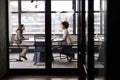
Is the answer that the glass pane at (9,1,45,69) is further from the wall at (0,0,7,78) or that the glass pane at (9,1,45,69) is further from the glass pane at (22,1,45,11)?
the wall at (0,0,7,78)

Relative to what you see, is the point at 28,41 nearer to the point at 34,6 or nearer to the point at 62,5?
the point at 34,6

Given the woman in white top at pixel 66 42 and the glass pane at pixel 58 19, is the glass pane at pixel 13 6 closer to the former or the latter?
the glass pane at pixel 58 19

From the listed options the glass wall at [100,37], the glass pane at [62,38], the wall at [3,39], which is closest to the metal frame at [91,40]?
the glass wall at [100,37]

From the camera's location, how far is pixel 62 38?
704 centimetres

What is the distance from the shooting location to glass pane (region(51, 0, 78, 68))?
22.7ft

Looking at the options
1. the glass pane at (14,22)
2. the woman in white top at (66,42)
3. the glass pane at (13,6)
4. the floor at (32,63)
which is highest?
the glass pane at (13,6)

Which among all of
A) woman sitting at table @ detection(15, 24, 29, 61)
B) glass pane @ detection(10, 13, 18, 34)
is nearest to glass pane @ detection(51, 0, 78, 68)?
woman sitting at table @ detection(15, 24, 29, 61)

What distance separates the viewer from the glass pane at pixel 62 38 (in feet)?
22.7

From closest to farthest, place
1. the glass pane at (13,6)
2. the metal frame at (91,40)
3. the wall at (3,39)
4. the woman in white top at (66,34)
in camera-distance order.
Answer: the metal frame at (91,40) → the wall at (3,39) → the glass pane at (13,6) → the woman in white top at (66,34)

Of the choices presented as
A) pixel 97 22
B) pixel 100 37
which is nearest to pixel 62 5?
pixel 97 22

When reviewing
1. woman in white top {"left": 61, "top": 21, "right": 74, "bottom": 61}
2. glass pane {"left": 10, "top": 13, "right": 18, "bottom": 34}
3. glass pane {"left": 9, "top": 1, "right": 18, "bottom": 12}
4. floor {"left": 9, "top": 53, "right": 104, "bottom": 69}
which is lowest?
floor {"left": 9, "top": 53, "right": 104, "bottom": 69}

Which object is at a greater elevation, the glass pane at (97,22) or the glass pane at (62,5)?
the glass pane at (62,5)
